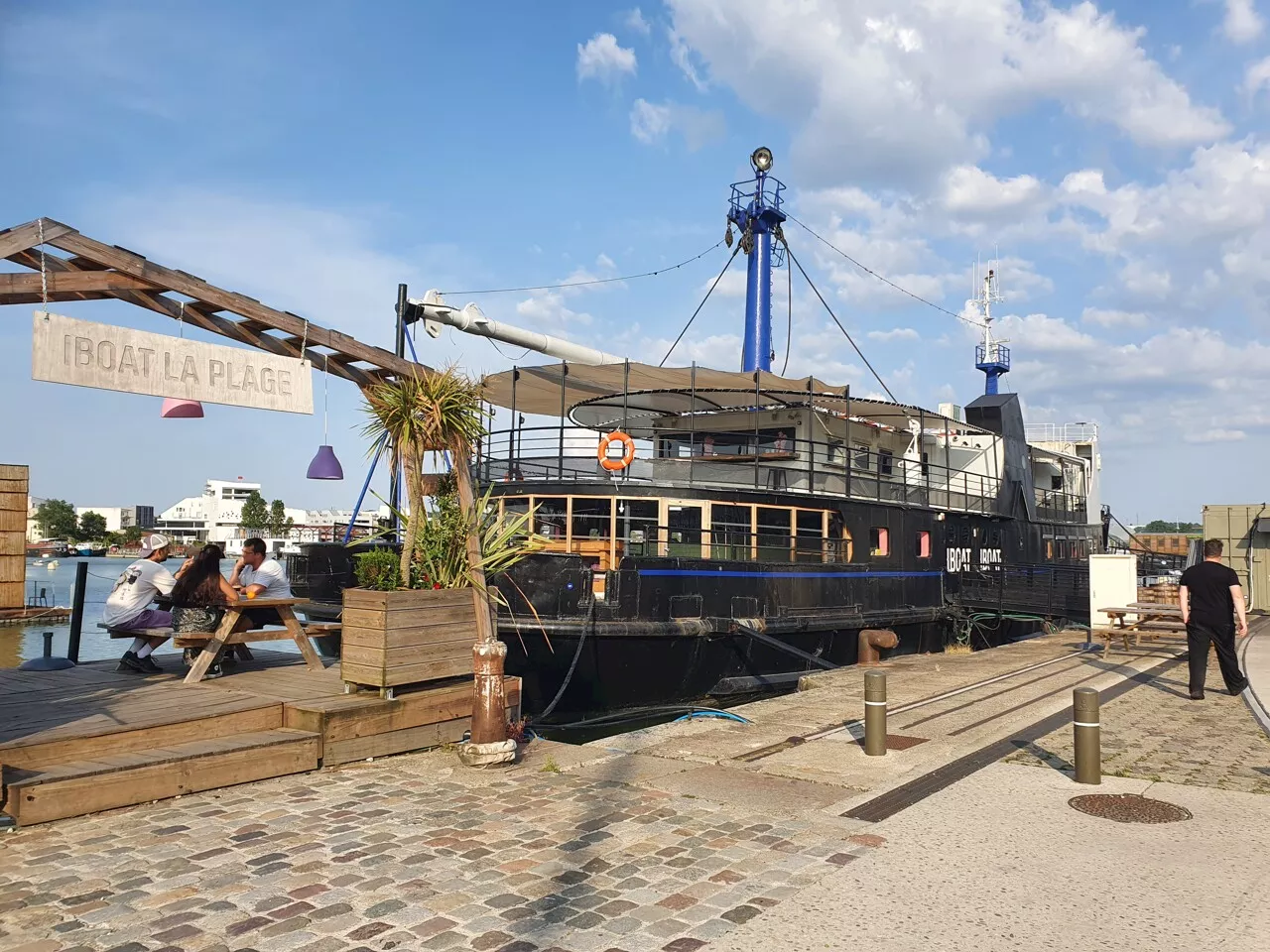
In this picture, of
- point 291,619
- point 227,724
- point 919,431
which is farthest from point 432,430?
point 919,431

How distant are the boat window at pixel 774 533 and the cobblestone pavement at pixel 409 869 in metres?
8.29

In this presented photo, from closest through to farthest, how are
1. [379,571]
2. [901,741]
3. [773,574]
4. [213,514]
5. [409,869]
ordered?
1. [409,869]
2. [379,571]
3. [901,741]
4. [773,574]
5. [213,514]

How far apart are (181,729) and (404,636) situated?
1624 millimetres

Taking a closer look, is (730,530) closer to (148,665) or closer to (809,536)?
(809,536)

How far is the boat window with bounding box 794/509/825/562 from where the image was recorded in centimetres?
1448

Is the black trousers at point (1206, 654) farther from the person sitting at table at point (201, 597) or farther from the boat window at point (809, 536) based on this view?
the person sitting at table at point (201, 597)

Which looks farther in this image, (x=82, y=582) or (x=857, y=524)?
(x=857, y=524)

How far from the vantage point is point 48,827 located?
5047mm

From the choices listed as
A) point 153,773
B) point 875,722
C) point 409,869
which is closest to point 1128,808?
point 875,722

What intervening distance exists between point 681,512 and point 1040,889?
946 cm

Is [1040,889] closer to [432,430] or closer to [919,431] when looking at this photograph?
[432,430]

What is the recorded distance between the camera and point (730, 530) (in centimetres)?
1391

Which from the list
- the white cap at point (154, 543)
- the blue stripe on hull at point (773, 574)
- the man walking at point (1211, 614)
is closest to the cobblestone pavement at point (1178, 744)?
the man walking at point (1211, 614)

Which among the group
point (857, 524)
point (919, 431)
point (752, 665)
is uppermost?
point (919, 431)
